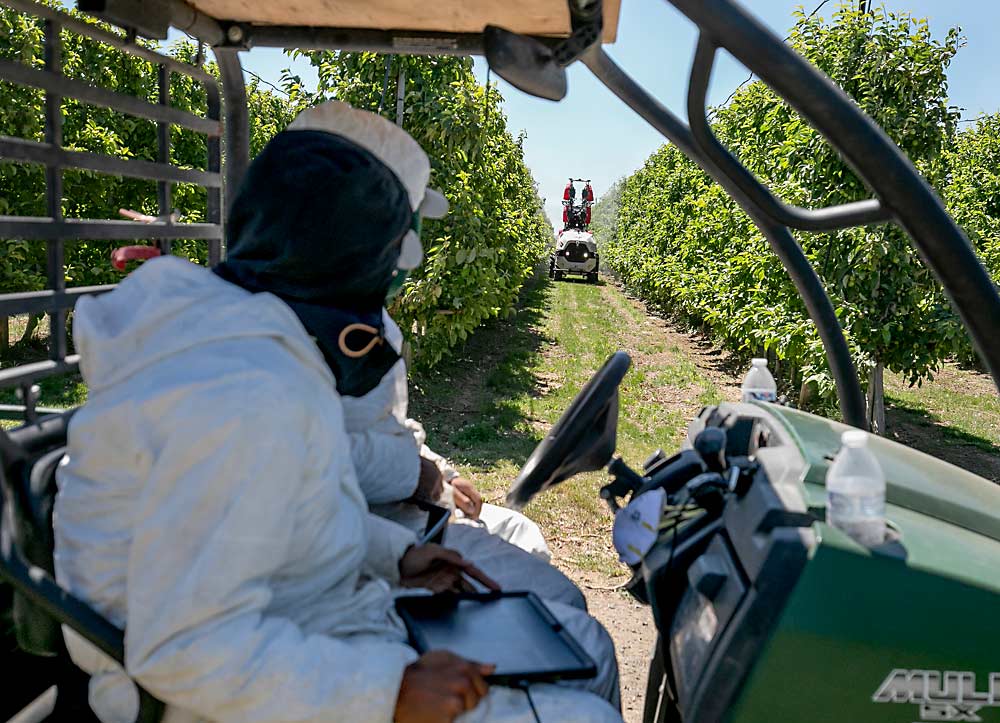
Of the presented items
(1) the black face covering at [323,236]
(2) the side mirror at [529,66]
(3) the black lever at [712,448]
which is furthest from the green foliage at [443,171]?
(1) the black face covering at [323,236]

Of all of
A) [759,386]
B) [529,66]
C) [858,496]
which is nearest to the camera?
[858,496]

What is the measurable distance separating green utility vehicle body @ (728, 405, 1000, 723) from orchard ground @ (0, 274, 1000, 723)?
6.65ft

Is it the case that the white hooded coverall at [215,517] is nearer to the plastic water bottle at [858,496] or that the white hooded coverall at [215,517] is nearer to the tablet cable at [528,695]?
the tablet cable at [528,695]

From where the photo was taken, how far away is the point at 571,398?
364 inches

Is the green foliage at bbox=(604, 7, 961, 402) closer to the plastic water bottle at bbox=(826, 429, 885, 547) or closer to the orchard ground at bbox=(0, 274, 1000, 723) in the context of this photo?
the orchard ground at bbox=(0, 274, 1000, 723)

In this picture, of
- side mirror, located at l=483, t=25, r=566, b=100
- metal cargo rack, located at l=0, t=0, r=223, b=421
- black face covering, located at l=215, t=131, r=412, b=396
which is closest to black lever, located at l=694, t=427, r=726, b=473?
black face covering, located at l=215, t=131, r=412, b=396

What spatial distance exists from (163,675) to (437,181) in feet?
21.9

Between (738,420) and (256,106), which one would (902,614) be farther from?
(256,106)

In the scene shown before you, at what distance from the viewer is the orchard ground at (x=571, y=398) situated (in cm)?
451

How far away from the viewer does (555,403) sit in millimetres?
8875

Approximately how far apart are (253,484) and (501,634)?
1.98 ft

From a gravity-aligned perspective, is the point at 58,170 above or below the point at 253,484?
above

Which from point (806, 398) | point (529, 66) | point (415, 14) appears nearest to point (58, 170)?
point (415, 14)

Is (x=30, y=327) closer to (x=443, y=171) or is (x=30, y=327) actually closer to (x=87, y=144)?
(x=87, y=144)
